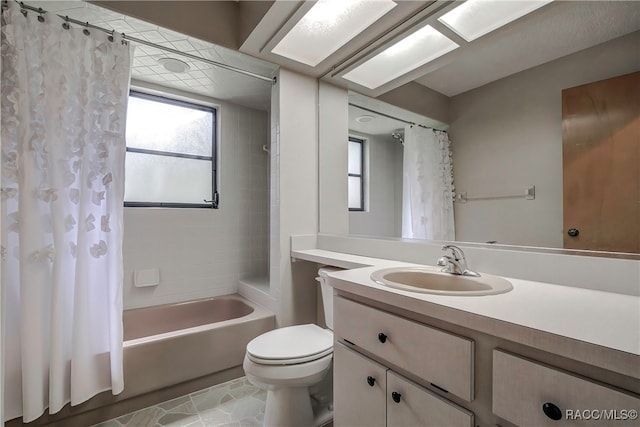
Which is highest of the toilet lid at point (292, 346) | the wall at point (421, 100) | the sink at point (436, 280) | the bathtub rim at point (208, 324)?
the wall at point (421, 100)

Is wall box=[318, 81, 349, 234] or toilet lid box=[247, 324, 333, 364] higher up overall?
wall box=[318, 81, 349, 234]

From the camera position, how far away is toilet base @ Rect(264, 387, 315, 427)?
1.38m

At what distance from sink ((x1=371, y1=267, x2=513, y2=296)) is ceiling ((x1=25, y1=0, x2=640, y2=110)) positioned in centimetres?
91

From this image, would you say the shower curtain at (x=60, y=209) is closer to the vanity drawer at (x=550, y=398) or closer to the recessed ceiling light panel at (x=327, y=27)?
the recessed ceiling light panel at (x=327, y=27)

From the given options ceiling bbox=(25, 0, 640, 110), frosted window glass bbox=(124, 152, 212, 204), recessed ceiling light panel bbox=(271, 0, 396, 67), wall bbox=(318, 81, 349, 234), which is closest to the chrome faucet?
ceiling bbox=(25, 0, 640, 110)

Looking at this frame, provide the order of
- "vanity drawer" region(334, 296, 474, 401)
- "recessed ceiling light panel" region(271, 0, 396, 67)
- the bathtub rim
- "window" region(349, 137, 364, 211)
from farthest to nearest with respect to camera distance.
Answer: "window" region(349, 137, 364, 211) < the bathtub rim < "recessed ceiling light panel" region(271, 0, 396, 67) < "vanity drawer" region(334, 296, 474, 401)

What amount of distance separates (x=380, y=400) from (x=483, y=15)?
1720 millimetres

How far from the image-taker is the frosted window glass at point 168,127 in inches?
88.4

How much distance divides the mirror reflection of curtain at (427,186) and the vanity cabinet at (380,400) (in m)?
0.78

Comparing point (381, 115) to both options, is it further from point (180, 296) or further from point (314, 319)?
point (180, 296)

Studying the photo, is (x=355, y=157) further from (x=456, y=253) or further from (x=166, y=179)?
(x=166, y=179)

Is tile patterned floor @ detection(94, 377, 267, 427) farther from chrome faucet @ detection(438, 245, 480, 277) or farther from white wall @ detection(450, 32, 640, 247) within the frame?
white wall @ detection(450, 32, 640, 247)

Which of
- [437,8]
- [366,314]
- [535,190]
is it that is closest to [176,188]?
[366,314]

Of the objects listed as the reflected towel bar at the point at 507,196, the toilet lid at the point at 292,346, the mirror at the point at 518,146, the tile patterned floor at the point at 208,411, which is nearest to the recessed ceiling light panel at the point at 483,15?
the mirror at the point at 518,146
